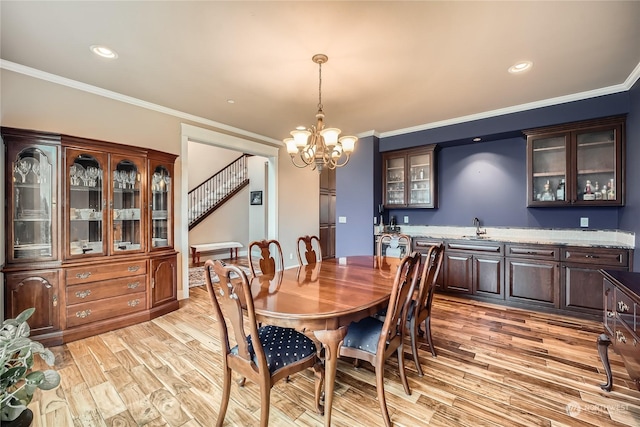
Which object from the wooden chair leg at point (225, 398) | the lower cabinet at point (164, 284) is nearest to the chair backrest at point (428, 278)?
the wooden chair leg at point (225, 398)

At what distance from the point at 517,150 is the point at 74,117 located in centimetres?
569

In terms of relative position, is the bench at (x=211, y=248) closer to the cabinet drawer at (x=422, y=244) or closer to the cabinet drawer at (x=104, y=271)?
the cabinet drawer at (x=104, y=271)

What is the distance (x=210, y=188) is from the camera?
8.33 meters

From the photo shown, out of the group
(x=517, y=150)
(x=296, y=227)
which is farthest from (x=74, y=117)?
(x=517, y=150)

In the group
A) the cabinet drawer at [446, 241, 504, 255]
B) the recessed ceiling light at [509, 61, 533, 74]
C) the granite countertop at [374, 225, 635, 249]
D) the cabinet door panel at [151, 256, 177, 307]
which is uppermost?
the recessed ceiling light at [509, 61, 533, 74]

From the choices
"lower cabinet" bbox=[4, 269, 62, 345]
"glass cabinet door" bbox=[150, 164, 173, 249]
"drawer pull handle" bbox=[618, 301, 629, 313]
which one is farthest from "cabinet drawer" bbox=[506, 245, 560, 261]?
"lower cabinet" bbox=[4, 269, 62, 345]

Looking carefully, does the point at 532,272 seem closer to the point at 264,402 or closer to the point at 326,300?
the point at 326,300

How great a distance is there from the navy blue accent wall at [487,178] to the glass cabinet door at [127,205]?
319 centimetres

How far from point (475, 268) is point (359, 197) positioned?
211 centimetres

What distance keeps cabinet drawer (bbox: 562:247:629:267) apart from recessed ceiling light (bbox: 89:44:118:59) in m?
5.15

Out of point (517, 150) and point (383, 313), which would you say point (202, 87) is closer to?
point (383, 313)

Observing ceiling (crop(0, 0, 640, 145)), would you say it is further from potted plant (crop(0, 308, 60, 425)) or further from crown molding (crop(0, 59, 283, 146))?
potted plant (crop(0, 308, 60, 425))

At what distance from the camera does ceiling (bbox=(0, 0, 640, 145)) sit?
6.35 ft

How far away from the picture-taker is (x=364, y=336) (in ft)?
6.14
